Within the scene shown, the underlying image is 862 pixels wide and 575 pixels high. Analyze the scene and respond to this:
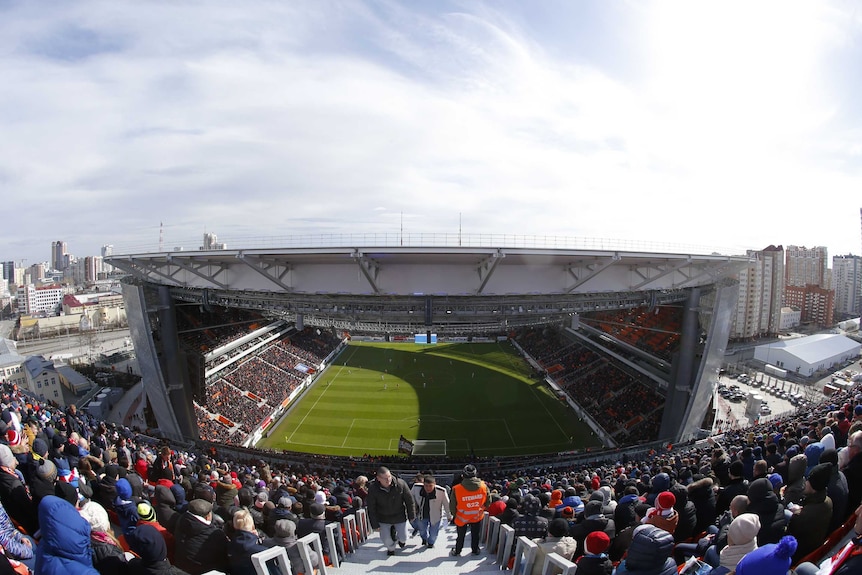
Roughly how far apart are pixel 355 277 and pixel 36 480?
909cm

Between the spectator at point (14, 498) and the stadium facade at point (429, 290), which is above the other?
the stadium facade at point (429, 290)

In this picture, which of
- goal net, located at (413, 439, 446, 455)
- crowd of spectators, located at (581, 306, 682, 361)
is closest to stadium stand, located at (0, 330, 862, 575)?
crowd of spectators, located at (581, 306, 682, 361)

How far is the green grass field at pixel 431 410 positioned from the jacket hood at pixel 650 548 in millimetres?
18965

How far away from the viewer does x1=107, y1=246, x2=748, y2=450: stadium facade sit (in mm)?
12039

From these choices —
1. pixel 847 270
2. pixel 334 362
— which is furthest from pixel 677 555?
pixel 847 270

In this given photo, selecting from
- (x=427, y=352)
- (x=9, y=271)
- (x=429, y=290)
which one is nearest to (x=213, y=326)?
(x=429, y=290)

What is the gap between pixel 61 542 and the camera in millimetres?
2588

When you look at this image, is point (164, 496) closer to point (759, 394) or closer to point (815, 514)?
point (815, 514)

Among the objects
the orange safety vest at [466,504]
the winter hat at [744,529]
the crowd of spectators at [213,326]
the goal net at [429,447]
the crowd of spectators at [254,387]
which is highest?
the winter hat at [744,529]

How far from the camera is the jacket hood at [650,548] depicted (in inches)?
102

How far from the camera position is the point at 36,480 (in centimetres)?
384

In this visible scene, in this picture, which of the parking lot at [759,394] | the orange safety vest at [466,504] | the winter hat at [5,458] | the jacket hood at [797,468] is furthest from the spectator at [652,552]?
the parking lot at [759,394]

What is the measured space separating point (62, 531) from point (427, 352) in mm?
38062

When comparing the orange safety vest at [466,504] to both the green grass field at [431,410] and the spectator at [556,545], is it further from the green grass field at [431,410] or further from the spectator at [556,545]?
the green grass field at [431,410]
